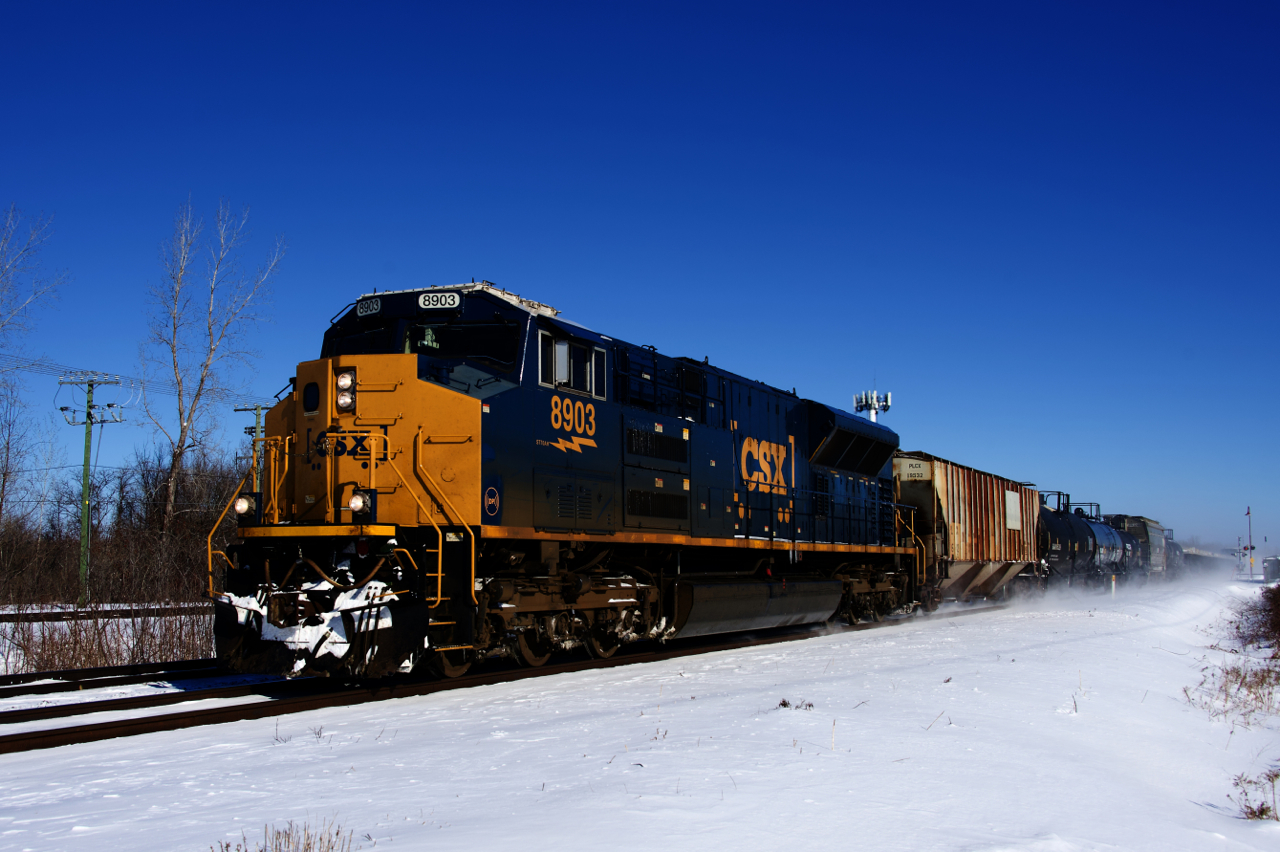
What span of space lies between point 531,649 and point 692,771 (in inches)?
205

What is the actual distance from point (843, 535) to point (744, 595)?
4535 mm

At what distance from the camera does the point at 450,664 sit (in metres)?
10.1

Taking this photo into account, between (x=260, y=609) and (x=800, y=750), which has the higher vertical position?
(x=260, y=609)

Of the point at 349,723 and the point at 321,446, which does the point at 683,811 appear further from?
the point at 321,446

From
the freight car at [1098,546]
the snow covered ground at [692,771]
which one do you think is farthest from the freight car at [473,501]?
the freight car at [1098,546]

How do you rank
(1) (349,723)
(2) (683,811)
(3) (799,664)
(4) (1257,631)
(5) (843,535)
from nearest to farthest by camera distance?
(2) (683,811)
(1) (349,723)
(3) (799,664)
(5) (843,535)
(4) (1257,631)

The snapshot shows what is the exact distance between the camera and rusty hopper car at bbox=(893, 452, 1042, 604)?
21625 mm

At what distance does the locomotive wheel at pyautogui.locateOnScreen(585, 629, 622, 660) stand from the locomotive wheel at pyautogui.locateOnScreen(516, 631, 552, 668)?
74 cm

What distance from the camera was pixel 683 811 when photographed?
507 cm

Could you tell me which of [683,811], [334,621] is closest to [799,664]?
[334,621]

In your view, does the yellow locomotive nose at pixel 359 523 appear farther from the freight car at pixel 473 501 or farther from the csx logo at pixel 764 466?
the csx logo at pixel 764 466

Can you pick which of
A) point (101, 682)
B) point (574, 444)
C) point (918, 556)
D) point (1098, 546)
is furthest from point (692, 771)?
point (1098, 546)

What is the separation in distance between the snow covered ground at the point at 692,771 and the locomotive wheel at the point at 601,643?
1143mm

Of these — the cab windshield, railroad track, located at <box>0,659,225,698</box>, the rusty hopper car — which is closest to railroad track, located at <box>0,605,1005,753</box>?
railroad track, located at <box>0,659,225,698</box>
